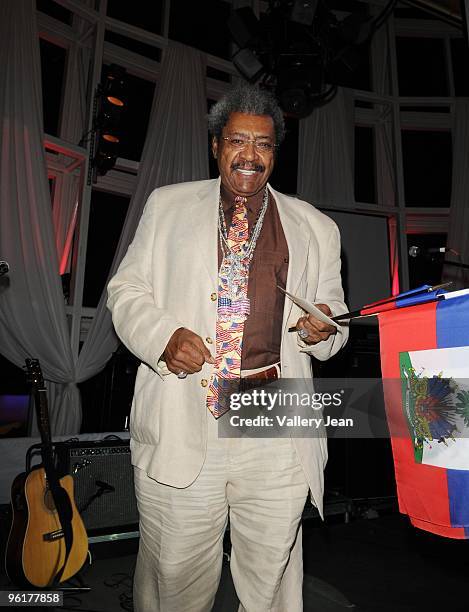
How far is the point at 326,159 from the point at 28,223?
4.21m

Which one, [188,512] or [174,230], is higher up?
[174,230]

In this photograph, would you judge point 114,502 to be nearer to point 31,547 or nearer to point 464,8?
point 31,547

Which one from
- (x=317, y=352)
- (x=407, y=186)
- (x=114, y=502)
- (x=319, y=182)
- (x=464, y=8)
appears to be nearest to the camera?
(x=317, y=352)

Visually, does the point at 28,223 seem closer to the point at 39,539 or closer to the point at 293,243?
the point at 39,539

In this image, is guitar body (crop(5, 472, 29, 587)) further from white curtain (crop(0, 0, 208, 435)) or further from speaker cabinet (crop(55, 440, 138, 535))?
white curtain (crop(0, 0, 208, 435))

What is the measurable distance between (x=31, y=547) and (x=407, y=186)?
7113mm

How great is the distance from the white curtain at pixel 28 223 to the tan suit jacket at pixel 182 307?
3.38 metres

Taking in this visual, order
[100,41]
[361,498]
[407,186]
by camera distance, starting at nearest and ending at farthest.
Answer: [361,498] → [100,41] → [407,186]

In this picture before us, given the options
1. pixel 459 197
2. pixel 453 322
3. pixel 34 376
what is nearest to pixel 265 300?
pixel 453 322

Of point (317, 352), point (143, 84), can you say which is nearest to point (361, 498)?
point (317, 352)

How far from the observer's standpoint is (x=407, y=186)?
25.7ft

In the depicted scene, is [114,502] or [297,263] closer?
[297,263]

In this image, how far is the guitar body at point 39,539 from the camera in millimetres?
2893

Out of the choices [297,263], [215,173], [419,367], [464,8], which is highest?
[215,173]
